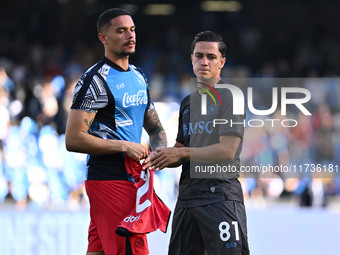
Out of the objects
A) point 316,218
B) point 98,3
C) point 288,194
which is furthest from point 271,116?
point 98,3

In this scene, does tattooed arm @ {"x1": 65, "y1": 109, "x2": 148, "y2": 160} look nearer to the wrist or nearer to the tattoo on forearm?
the tattoo on forearm

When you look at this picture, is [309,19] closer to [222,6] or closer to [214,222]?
[222,6]

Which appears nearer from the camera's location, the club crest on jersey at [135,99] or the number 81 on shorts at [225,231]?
the number 81 on shorts at [225,231]

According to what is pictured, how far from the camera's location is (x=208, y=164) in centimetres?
471

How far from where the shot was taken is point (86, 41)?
58.4ft

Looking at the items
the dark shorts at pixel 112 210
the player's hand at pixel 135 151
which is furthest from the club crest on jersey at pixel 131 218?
the player's hand at pixel 135 151

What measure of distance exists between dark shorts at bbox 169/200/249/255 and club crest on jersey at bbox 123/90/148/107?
0.78 m

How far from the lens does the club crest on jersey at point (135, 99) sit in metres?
4.84

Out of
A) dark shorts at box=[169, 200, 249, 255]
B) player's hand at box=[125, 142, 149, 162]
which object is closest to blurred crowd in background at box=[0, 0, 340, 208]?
dark shorts at box=[169, 200, 249, 255]

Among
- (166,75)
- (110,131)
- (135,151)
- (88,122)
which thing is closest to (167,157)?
(135,151)

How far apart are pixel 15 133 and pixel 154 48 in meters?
5.44

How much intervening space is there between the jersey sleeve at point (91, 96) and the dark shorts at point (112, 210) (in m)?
0.52

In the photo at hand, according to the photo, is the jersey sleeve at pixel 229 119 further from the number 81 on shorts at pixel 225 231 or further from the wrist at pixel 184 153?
the number 81 on shorts at pixel 225 231

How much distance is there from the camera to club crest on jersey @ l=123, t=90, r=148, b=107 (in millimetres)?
4836
